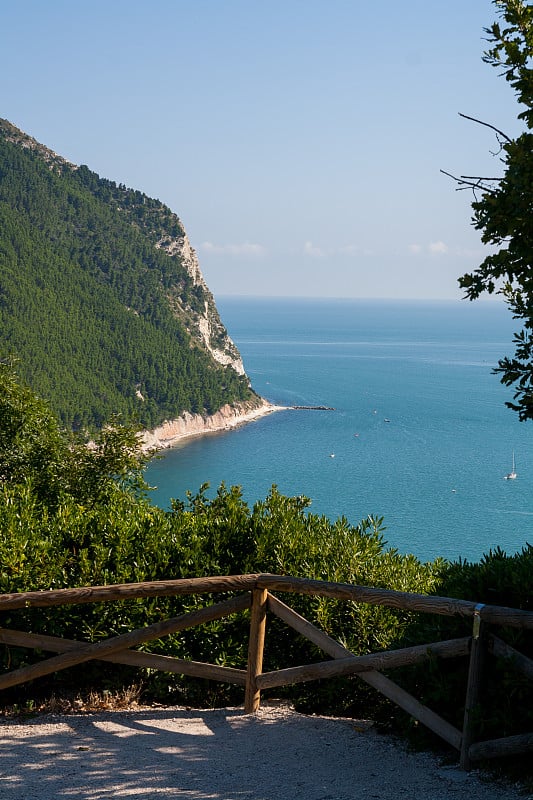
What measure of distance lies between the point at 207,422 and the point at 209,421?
48 cm

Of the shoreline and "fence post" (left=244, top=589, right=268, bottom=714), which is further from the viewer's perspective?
the shoreline

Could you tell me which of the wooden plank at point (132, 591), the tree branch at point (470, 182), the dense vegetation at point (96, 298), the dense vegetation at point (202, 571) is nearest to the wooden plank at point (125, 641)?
the wooden plank at point (132, 591)

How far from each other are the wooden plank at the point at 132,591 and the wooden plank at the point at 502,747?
1.64 meters

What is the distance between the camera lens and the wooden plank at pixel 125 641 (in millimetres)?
5113

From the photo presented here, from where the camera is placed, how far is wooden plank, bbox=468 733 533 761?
12.8ft

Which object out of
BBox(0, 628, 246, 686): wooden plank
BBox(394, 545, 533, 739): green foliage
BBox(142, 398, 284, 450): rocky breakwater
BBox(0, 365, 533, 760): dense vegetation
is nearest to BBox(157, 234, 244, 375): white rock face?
BBox(142, 398, 284, 450): rocky breakwater

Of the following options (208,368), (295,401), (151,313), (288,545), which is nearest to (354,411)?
(295,401)

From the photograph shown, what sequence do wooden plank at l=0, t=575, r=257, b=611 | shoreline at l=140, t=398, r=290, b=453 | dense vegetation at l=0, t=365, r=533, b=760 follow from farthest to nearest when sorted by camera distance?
shoreline at l=140, t=398, r=290, b=453, dense vegetation at l=0, t=365, r=533, b=760, wooden plank at l=0, t=575, r=257, b=611

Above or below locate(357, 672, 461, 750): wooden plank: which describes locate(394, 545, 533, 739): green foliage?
above

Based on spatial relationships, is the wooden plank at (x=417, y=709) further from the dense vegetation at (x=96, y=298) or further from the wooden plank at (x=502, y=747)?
the dense vegetation at (x=96, y=298)

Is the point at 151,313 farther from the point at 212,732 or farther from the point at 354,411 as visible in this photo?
the point at 212,732

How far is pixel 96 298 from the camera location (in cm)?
12812

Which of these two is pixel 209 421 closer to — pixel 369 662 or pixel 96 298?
pixel 96 298

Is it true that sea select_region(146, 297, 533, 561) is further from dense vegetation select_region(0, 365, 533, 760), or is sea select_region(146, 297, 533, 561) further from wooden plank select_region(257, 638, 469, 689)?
wooden plank select_region(257, 638, 469, 689)
